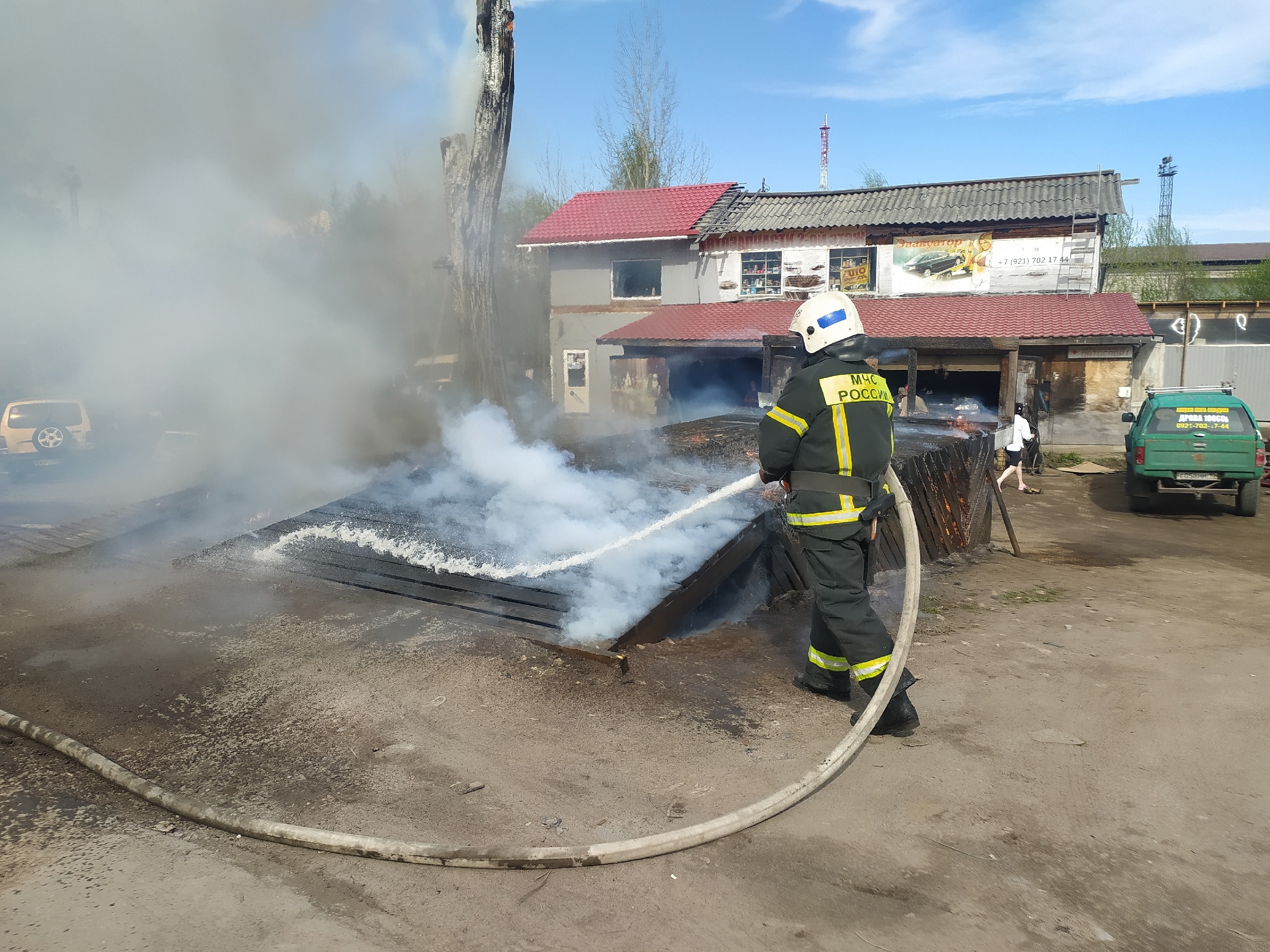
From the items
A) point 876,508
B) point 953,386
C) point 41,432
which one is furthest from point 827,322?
point 953,386

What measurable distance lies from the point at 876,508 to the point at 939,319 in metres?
16.7

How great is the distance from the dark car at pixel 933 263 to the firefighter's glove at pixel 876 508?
18093 millimetres

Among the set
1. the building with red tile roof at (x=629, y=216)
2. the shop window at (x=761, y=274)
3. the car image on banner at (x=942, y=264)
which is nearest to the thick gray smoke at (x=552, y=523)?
the car image on banner at (x=942, y=264)

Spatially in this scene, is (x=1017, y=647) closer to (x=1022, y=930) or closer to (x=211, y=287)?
(x=1022, y=930)

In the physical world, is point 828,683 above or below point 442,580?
below

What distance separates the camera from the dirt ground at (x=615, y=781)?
2.50 meters

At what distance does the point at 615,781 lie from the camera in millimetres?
3408

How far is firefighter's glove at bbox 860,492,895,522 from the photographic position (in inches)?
158

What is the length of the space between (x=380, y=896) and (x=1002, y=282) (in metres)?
20.8

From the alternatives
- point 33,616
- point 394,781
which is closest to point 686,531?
point 394,781

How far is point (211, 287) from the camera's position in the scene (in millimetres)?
11703

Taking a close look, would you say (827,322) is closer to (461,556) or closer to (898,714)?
(898,714)

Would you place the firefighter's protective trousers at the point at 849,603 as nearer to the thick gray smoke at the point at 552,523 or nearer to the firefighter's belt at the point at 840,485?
the firefighter's belt at the point at 840,485

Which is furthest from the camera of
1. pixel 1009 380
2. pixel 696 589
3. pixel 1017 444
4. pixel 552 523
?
pixel 1009 380
